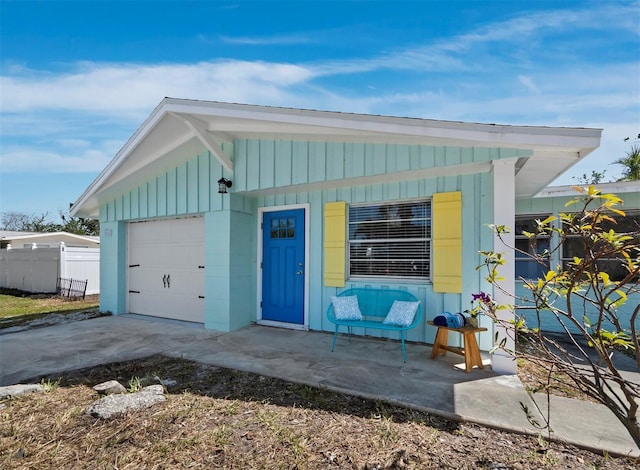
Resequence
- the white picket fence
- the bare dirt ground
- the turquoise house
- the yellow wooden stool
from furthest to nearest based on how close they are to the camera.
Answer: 1. the white picket fence
2. the turquoise house
3. the yellow wooden stool
4. the bare dirt ground

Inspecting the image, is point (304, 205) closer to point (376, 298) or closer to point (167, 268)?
point (376, 298)

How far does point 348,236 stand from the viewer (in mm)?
5125

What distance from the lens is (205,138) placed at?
16.4 feet

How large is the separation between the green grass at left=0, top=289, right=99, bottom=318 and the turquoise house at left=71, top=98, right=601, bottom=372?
2.17 metres

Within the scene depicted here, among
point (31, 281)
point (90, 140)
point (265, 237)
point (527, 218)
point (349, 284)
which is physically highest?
point (90, 140)

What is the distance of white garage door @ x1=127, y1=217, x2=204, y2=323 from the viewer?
625 cm

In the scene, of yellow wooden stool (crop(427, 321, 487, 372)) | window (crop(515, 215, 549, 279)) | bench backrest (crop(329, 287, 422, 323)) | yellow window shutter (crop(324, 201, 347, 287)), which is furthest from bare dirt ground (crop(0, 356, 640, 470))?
window (crop(515, 215, 549, 279))

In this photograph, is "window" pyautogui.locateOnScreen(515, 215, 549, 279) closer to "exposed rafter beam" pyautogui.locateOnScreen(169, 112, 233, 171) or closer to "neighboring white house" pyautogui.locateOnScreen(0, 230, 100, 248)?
"exposed rafter beam" pyautogui.locateOnScreen(169, 112, 233, 171)

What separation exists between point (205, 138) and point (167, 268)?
3025 mm

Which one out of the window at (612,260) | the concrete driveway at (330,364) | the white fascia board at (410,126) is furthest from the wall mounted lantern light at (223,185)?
the window at (612,260)

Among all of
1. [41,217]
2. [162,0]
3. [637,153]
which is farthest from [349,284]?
[41,217]

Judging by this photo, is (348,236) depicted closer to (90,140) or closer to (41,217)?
(90,140)

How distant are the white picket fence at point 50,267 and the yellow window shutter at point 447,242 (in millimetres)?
11378

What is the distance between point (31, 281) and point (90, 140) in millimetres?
7298
